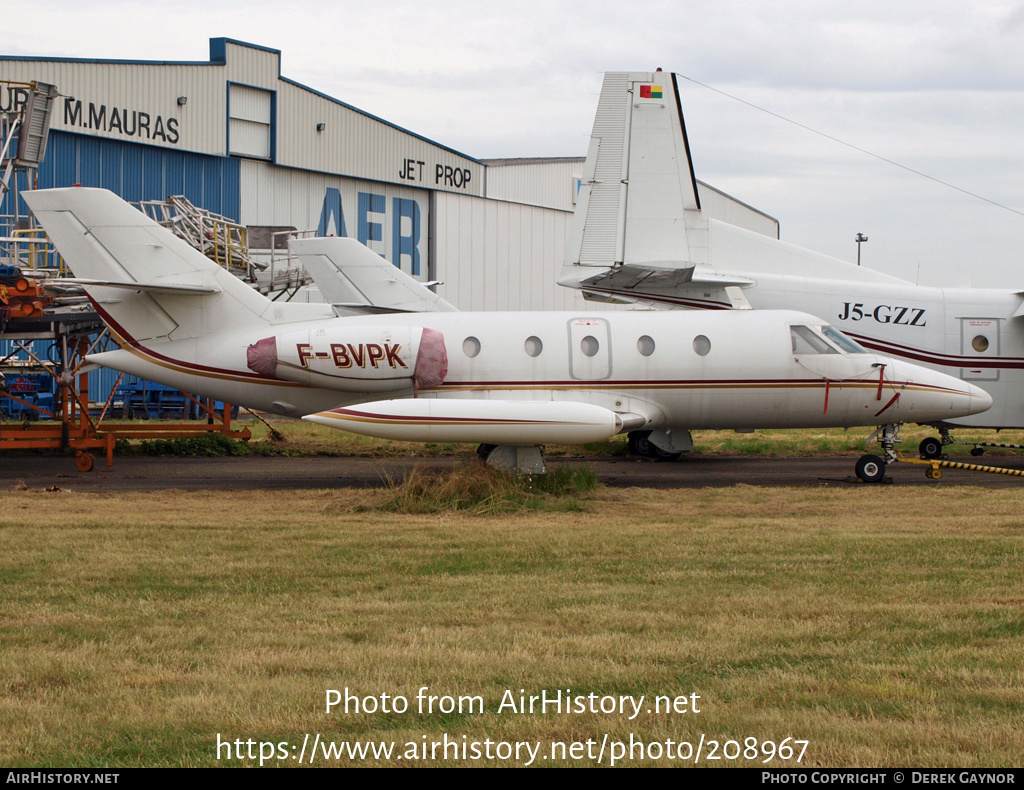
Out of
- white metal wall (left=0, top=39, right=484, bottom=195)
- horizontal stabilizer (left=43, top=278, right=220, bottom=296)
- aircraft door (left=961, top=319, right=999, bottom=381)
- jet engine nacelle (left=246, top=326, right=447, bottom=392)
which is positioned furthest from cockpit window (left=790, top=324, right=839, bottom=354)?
white metal wall (left=0, top=39, right=484, bottom=195)

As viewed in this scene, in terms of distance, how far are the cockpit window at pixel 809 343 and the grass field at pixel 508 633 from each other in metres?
5.12

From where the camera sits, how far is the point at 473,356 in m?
17.5

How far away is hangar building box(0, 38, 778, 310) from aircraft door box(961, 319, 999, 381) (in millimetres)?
18984

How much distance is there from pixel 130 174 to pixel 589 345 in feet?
70.1

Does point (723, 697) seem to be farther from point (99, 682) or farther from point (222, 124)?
point (222, 124)

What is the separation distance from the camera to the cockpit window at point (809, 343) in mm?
17922

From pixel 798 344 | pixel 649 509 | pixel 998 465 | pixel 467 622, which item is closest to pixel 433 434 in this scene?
pixel 649 509

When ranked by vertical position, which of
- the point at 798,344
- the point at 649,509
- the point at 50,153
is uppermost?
the point at 50,153

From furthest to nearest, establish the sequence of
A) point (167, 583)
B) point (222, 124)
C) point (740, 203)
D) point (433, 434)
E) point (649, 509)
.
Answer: point (740, 203) < point (222, 124) < point (433, 434) < point (649, 509) < point (167, 583)

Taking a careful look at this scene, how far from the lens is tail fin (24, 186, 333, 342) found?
1709 cm

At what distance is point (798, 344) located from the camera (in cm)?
1791

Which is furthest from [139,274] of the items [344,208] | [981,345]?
[344,208]

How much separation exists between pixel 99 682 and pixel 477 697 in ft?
7.34

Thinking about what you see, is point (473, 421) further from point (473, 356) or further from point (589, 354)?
point (589, 354)
